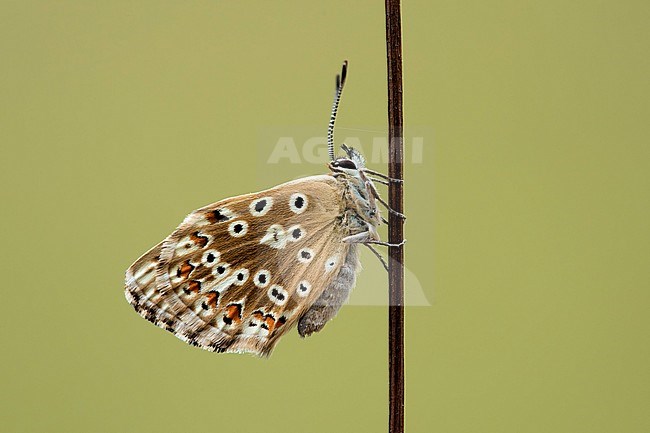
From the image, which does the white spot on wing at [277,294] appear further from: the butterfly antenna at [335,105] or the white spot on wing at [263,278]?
the butterfly antenna at [335,105]

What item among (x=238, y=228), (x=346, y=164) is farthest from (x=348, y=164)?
(x=238, y=228)

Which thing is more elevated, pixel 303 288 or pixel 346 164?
pixel 346 164

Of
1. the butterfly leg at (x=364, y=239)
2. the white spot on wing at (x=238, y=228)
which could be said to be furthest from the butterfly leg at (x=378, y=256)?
the white spot on wing at (x=238, y=228)

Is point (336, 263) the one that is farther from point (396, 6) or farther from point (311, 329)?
point (396, 6)

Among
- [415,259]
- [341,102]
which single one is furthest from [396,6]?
[415,259]

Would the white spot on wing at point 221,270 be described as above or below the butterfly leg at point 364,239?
below

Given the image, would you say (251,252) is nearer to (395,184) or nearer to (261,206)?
(261,206)

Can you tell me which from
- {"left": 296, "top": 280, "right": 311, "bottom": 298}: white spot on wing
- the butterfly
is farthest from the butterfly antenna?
{"left": 296, "top": 280, "right": 311, "bottom": 298}: white spot on wing
